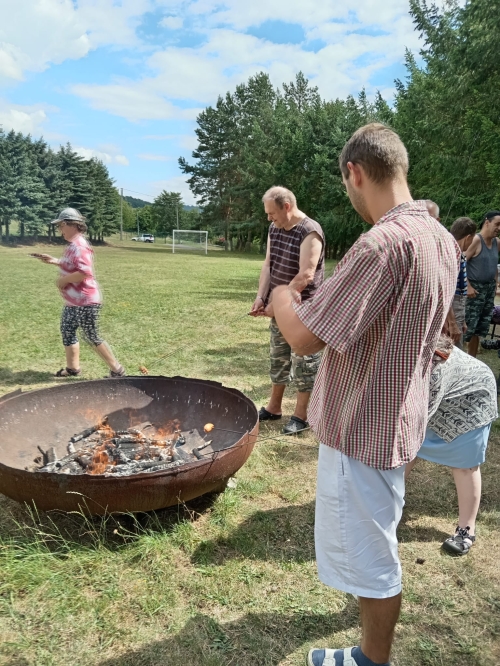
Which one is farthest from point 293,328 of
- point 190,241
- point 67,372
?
point 190,241

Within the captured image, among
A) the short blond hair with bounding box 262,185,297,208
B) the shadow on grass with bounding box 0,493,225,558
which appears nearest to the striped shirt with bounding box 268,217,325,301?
the short blond hair with bounding box 262,185,297,208

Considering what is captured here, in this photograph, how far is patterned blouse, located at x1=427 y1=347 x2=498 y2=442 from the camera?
8.43ft

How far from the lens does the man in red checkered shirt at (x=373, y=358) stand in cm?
139

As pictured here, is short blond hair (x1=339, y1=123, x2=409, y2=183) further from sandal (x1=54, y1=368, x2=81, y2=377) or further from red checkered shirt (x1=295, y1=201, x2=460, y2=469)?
sandal (x1=54, y1=368, x2=81, y2=377)

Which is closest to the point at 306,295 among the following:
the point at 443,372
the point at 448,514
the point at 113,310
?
the point at 443,372

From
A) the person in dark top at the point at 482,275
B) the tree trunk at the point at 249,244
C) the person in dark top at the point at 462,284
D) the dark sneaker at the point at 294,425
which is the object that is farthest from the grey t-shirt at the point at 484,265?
the tree trunk at the point at 249,244

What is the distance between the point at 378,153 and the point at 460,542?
2273 mm

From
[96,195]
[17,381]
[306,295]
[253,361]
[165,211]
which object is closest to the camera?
[306,295]

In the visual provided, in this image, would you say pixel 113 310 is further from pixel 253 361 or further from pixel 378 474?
pixel 378 474

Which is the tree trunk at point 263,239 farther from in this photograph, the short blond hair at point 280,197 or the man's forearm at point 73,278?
the short blond hair at point 280,197

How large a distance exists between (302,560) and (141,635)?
3.05ft

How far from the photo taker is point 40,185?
134ft

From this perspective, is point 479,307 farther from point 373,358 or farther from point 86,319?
point 373,358

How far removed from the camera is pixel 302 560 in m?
2.65
